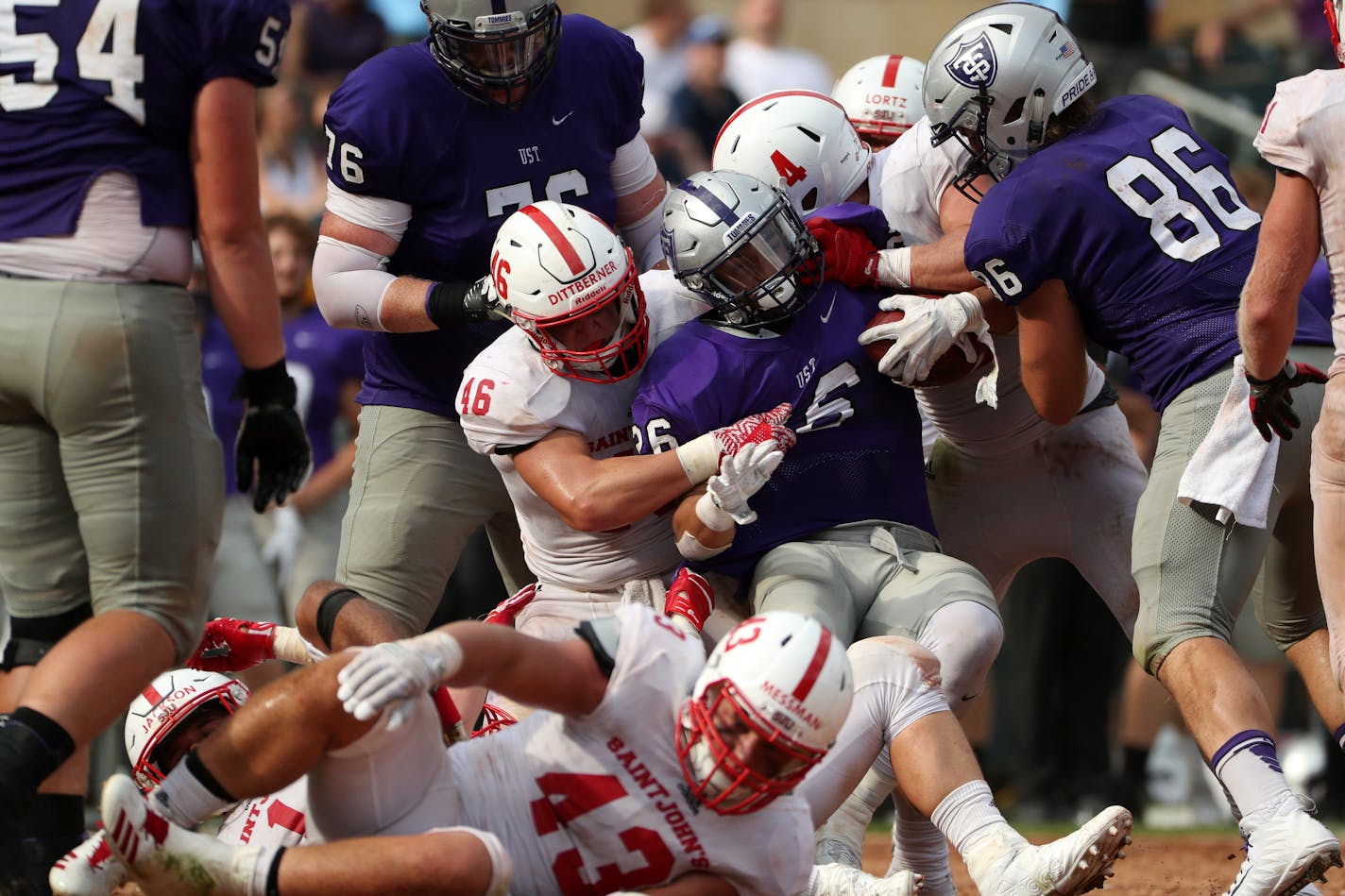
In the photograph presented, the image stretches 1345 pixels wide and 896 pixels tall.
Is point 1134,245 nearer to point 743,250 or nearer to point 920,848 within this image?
point 743,250

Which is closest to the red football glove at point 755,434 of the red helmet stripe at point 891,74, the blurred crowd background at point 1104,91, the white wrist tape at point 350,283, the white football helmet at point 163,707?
the white wrist tape at point 350,283

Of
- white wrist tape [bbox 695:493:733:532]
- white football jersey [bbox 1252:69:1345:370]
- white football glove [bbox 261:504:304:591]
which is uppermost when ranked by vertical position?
white football jersey [bbox 1252:69:1345:370]

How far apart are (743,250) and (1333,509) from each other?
159cm

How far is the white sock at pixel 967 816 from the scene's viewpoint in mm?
4395

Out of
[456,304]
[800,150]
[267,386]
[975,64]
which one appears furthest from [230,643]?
[975,64]

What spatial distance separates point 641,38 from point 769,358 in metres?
6.28

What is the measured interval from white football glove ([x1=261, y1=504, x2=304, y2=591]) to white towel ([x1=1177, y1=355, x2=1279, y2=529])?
15.0 feet

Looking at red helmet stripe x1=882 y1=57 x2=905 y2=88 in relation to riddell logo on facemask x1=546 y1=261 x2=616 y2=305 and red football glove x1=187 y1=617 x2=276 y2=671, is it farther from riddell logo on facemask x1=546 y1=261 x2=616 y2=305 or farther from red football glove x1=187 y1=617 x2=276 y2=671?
red football glove x1=187 y1=617 x2=276 y2=671

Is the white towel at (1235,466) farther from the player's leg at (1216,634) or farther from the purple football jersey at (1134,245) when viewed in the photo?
the purple football jersey at (1134,245)

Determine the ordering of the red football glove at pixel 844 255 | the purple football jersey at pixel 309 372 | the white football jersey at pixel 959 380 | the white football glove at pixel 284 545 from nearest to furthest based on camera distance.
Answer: the red football glove at pixel 844 255 → the white football jersey at pixel 959 380 → the purple football jersey at pixel 309 372 → the white football glove at pixel 284 545

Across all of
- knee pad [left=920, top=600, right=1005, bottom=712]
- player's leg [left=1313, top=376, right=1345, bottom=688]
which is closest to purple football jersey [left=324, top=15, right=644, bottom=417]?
knee pad [left=920, top=600, right=1005, bottom=712]

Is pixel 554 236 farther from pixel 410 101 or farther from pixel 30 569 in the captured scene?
pixel 30 569

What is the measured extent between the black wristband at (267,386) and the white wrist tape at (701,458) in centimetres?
103

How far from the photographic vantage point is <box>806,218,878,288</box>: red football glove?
516 cm
